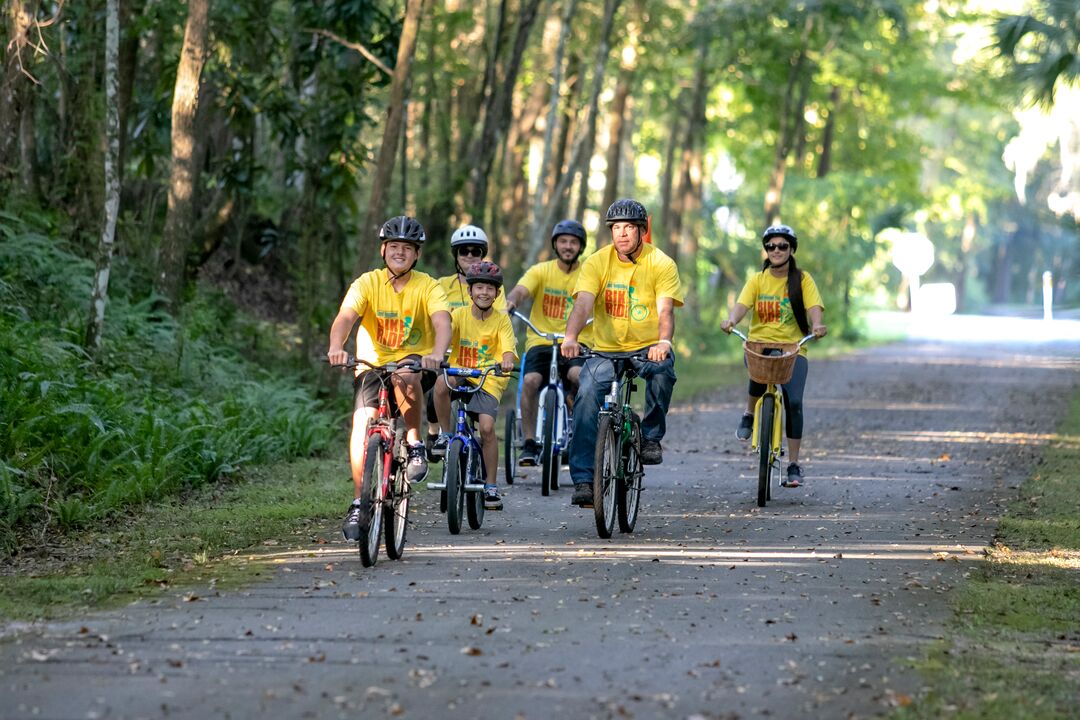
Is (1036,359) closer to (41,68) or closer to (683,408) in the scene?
(683,408)

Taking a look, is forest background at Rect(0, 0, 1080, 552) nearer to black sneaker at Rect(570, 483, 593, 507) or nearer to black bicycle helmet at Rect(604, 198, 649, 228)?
black sneaker at Rect(570, 483, 593, 507)

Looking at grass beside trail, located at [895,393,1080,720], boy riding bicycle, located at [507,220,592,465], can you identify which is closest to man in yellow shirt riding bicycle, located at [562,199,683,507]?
boy riding bicycle, located at [507,220,592,465]

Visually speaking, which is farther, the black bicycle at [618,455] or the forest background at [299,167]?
the forest background at [299,167]

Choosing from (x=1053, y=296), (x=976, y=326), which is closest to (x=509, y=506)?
(x=976, y=326)

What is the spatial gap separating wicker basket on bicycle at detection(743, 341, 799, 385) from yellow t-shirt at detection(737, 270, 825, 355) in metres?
0.24

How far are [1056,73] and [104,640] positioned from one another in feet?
72.6

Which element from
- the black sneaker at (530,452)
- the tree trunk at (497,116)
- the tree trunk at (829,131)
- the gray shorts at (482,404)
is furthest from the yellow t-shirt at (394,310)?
the tree trunk at (829,131)

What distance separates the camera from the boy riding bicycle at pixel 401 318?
9867mm

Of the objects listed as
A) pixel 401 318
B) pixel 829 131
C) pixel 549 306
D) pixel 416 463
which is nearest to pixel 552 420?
pixel 549 306

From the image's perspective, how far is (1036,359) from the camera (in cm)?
3712

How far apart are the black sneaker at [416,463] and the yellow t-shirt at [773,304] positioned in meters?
4.10

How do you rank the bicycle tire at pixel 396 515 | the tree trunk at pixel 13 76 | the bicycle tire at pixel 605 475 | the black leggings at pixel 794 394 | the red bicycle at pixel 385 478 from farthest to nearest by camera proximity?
the tree trunk at pixel 13 76, the black leggings at pixel 794 394, the bicycle tire at pixel 605 475, the bicycle tire at pixel 396 515, the red bicycle at pixel 385 478

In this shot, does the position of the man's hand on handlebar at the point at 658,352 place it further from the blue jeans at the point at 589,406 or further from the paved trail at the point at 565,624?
the paved trail at the point at 565,624

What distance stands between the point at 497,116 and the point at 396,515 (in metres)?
15.4
